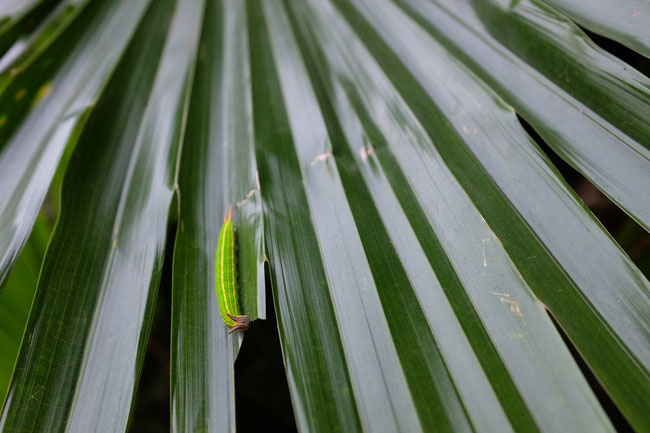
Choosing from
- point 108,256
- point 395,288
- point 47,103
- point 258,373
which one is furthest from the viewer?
point 258,373

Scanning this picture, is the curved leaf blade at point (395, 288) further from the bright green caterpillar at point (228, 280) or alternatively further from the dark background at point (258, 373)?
the dark background at point (258, 373)

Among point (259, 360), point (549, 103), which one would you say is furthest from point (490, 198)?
point (259, 360)

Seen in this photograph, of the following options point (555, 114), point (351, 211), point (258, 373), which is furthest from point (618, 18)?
point (258, 373)

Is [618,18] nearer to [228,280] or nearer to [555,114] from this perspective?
[555,114]

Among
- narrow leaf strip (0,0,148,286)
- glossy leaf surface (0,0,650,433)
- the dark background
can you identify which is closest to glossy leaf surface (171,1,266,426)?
glossy leaf surface (0,0,650,433)

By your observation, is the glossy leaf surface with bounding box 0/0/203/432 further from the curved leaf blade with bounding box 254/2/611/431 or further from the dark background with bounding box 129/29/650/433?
the dark background with bounding box 129/29/650/433

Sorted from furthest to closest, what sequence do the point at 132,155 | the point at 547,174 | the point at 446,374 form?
the point at 132,155 → the point at 547,174 → the point at 446,374

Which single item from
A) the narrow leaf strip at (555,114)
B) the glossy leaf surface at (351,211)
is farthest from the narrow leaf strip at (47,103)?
the narrow leaf strip at (555,114)

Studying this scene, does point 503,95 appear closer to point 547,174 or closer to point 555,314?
point 547,174
